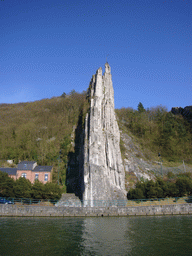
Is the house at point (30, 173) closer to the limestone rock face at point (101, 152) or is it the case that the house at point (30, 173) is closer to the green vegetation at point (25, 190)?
the green vegetation at point (25, 190)

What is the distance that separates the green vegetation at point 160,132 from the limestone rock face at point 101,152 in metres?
20.4

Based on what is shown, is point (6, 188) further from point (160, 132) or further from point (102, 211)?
point (160, 132)

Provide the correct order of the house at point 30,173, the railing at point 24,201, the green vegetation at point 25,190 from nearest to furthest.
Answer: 1. the railing at point 24,201
2. the green vegetation at point 25,190
3. the house at point 30,173

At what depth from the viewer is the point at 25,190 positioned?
36844mm

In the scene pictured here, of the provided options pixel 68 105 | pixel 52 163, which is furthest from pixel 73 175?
pixel 68 105

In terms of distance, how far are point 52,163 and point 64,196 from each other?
1744 centimetres

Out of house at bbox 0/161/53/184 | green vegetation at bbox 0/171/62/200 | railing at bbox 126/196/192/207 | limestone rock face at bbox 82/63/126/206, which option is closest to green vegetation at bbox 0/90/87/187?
house at bbox 0/161/53/184

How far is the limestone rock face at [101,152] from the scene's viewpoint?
42031 mm

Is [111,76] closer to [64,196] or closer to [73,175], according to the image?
[73,175]

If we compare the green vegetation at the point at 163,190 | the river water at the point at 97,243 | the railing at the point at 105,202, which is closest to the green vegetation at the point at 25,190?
the railing at the point at 105,202

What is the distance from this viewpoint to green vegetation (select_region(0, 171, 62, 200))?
36.2m

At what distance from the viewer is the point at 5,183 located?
120ft

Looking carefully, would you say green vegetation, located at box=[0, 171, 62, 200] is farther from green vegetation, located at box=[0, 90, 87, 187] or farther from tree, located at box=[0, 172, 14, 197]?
green vegetation, located at box=[0, 90, 87, 187]

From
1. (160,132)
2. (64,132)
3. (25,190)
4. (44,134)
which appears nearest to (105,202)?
(25,190)
